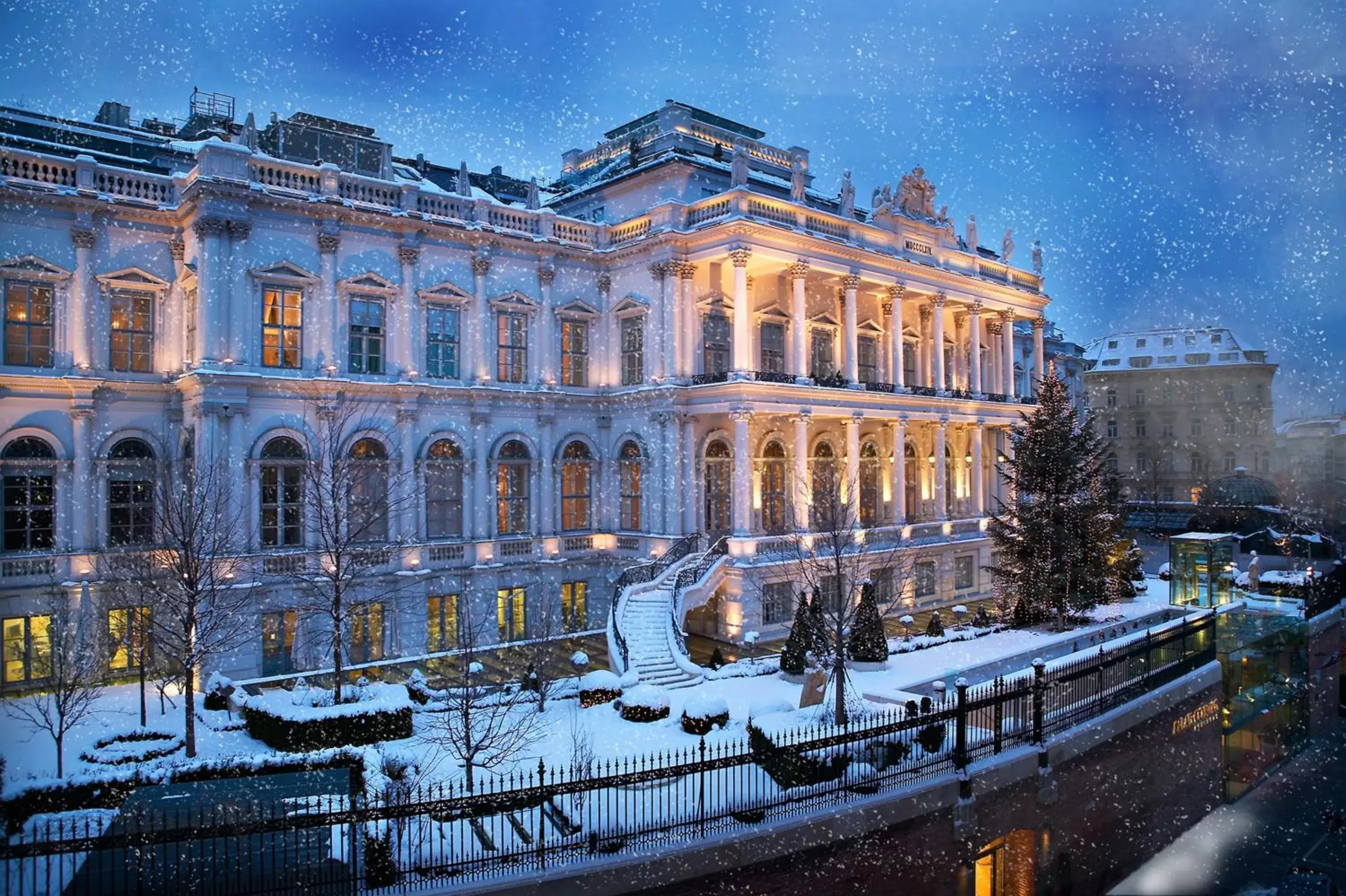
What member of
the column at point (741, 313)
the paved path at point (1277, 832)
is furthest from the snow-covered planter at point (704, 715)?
the column at point (741, 313)

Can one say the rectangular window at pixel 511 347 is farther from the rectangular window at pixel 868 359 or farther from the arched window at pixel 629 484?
the rectangular window at pixel 868 359

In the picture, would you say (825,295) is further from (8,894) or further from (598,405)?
(8,894)

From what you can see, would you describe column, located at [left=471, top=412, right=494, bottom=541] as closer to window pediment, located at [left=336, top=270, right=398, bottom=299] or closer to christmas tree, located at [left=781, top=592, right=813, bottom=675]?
window pediment, located at [left=336, top=270, right=398, bottom=299]

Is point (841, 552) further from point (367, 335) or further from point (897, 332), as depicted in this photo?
point (367, 335)

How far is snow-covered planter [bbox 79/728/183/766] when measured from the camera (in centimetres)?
1645

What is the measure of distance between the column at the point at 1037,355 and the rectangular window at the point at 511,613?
106ft

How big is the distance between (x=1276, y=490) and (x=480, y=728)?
234ft

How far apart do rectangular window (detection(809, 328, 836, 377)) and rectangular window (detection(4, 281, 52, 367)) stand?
25802 millimetres

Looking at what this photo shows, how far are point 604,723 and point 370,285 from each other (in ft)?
53.6

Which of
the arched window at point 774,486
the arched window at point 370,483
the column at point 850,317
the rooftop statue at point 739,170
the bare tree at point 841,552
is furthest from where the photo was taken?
the column at point 850,317

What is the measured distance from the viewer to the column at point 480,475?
2942cm

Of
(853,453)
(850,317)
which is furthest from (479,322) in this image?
(853,453)

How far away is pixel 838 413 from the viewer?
33.0 metres

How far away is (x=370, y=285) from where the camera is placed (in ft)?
90.8
